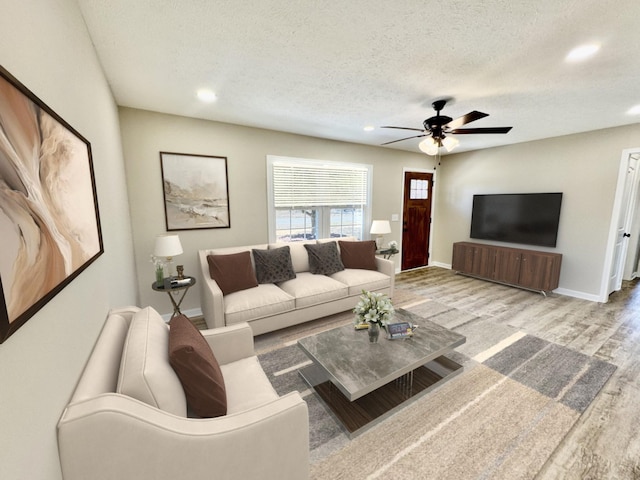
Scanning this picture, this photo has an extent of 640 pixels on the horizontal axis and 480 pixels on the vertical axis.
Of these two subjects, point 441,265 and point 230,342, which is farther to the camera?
point 441,265

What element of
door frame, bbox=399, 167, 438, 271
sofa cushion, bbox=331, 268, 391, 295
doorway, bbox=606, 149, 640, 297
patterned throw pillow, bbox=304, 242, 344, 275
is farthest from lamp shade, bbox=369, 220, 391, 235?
doorway, bbox=606, 149, 640, 297

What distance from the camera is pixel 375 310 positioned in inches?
81.6

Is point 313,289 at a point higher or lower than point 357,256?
lower

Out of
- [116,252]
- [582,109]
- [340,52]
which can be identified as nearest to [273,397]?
[116,252]

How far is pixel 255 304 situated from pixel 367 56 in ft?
7.72

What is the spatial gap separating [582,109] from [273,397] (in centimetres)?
414

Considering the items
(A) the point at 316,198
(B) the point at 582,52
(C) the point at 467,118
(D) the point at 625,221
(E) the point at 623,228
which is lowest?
(E) the point at 623,228

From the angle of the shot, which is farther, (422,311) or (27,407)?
(422,311)

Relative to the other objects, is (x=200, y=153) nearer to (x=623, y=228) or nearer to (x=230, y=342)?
(x=230, y=342)

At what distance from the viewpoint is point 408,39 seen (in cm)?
167

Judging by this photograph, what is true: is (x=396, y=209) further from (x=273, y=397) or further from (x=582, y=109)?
(x=273, y=397)

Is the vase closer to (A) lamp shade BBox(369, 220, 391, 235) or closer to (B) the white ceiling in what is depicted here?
(B) the white ceiling

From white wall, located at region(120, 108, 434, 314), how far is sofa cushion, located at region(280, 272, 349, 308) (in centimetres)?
98

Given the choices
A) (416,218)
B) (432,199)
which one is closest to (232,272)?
(416,218)
